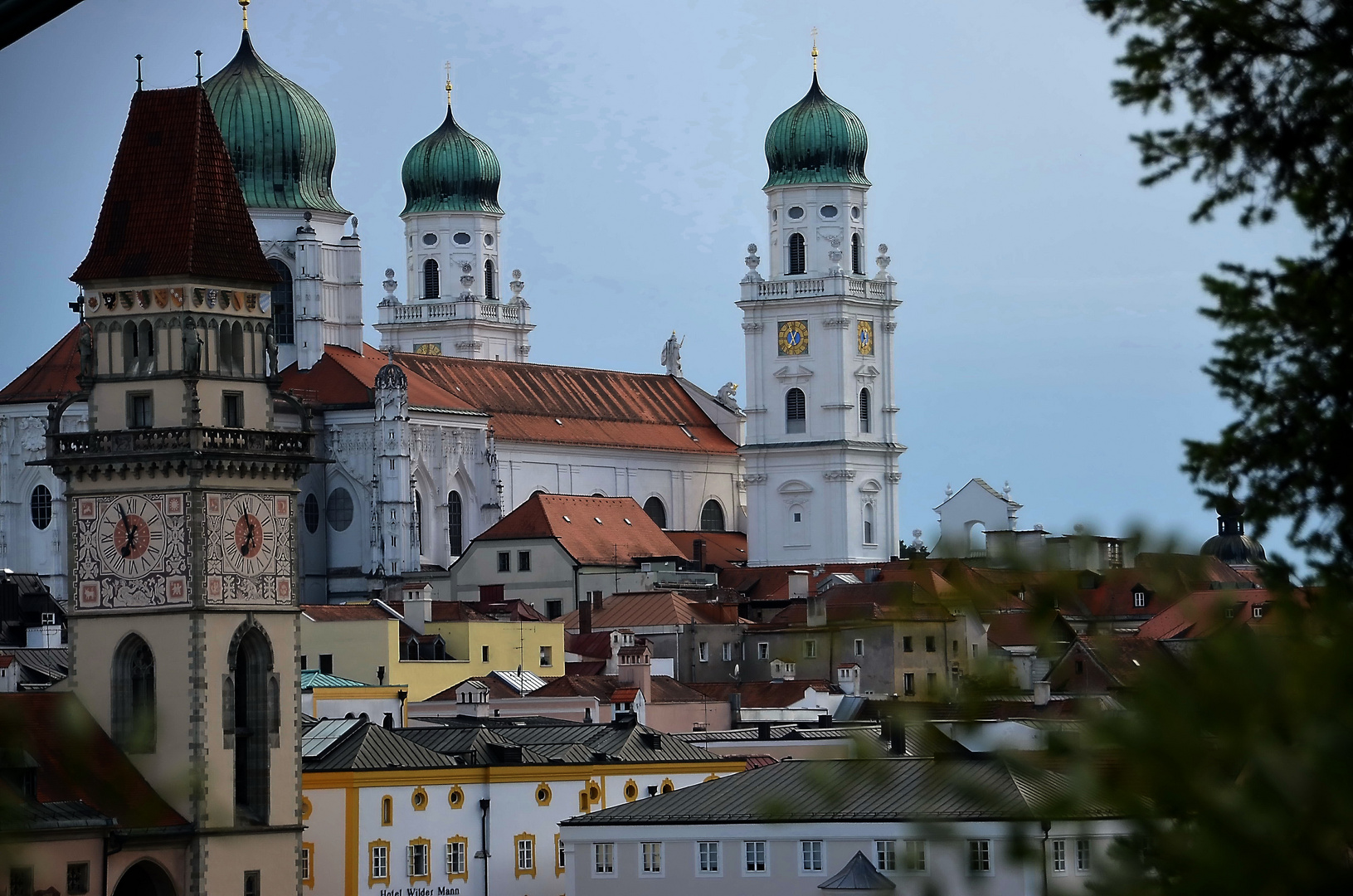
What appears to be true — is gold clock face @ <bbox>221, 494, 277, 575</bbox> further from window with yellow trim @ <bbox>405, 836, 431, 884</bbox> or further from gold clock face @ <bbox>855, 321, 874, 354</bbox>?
gold clock face @ <bbox>855, 321, 874, 354</bbox>

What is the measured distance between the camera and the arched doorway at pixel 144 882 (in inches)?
1297

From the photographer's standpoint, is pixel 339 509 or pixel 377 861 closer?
pixel 377 861

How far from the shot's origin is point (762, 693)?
207 ft

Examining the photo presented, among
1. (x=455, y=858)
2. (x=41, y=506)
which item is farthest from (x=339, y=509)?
(x=455, y=858)

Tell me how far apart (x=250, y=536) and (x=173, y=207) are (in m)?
4.55

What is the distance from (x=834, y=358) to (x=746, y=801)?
203 feet

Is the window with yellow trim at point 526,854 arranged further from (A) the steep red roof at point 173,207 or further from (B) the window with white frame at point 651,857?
(A) the steep red roof at point 173,207

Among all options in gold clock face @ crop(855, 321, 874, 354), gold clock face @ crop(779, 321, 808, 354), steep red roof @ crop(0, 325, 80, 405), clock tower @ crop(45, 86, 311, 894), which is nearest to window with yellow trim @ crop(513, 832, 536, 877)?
clock tower @ crop(45, 86, 311, 894)

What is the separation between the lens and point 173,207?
37969mm

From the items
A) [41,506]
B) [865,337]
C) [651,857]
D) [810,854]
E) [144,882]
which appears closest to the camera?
Result: [144,882]

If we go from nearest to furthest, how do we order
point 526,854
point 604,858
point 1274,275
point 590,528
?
point 1274,275
point 604,858
point 526,854
point 590,528

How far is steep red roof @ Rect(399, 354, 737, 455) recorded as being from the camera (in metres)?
95.1

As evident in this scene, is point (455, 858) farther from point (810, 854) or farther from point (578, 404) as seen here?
point (578, 404)

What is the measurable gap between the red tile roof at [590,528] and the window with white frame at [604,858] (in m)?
45.0
